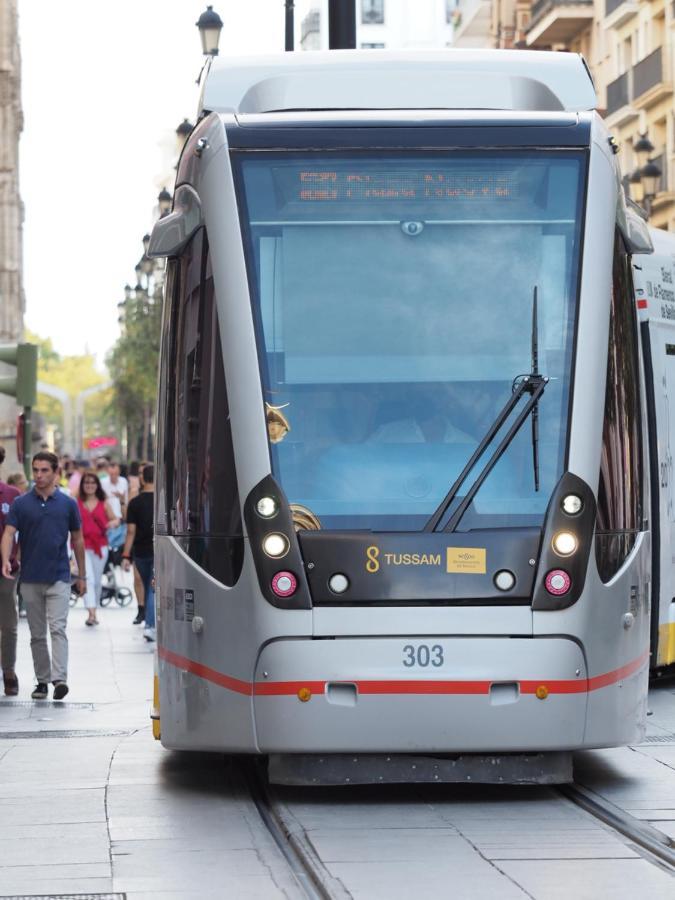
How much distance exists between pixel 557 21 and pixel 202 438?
176ft

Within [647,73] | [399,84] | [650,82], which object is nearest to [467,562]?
[399,84]

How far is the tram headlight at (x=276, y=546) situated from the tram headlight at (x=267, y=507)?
0.33 ft

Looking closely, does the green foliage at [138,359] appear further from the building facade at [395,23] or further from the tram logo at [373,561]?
the building facade at [395,23]

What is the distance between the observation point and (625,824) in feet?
30.8

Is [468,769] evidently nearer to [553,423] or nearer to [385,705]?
[385,705]

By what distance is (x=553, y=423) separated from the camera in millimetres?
10211

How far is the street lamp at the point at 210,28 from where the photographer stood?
79.5 ft

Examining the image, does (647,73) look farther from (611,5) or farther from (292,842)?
(292,842)

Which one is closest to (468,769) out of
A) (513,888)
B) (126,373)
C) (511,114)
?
(513,888)

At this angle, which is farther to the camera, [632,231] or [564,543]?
[632,231]

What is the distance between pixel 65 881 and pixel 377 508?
8.32ft

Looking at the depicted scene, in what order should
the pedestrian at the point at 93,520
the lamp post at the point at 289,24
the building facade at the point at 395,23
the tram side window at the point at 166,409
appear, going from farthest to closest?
the building facade at the point at 395,23 → the pedestrian at the point at 93,520 → the lamp post at the point at 289,24 → the tram side window at the point at 166,409

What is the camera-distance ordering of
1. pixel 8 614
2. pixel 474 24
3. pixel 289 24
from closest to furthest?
pixel 8 614, pixel 289 24, pixel 474 24

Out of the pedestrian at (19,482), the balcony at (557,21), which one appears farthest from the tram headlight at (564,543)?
the balcony at (557,21)
